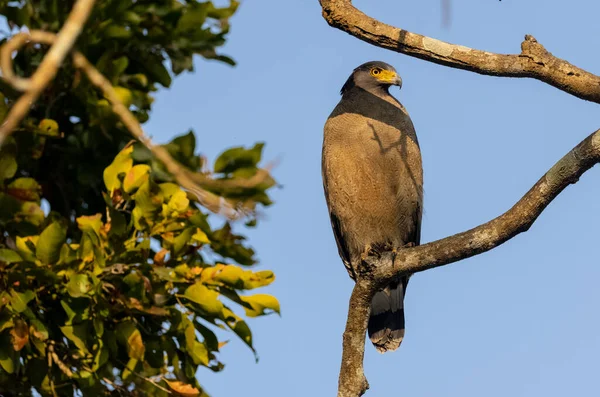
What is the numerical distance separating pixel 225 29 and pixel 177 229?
878mm

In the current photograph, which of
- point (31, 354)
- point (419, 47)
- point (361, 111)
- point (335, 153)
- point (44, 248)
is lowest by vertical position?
point (31, 354)

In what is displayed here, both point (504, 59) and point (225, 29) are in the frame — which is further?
point (504, 59)

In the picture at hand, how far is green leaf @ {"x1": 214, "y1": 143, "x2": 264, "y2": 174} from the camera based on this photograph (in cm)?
311

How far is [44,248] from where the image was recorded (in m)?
2.94

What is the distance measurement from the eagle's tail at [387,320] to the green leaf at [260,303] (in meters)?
3.03

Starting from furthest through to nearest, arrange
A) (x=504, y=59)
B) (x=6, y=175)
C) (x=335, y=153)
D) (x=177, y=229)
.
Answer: (x=335, y=153), (x=504, y=59), (x=177, y=229), (x=6, y=175)

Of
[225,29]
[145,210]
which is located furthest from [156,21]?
[145,210]

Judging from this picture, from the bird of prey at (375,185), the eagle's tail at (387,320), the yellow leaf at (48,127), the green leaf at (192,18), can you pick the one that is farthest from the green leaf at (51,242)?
the eagle's tail at (387,320)

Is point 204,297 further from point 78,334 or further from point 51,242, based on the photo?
point 51,242

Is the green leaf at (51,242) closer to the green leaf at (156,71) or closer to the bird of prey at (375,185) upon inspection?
the green leaf at (156,71)

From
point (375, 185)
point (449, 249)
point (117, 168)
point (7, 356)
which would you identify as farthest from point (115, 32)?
point (375, 185)

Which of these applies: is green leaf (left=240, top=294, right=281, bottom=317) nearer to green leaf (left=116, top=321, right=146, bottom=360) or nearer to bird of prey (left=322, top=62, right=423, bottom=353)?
green leaf (left=116, top=321, right=146, bottom=360)

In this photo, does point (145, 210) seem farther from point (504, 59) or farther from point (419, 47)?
point (504, 59)

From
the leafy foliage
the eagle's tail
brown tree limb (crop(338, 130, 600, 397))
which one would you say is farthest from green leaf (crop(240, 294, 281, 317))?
the eagle's tail
